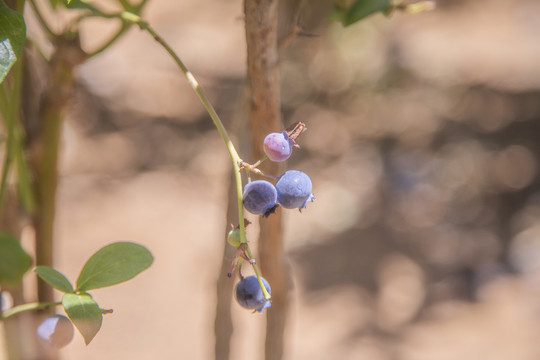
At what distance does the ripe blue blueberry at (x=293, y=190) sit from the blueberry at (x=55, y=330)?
0.27m

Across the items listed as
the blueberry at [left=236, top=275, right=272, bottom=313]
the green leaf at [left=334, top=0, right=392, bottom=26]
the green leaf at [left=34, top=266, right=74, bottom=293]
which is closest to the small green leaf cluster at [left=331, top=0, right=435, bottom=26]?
the green leaf at [left=334, top=0, right=392, bottom=26]

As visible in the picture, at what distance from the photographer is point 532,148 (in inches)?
106

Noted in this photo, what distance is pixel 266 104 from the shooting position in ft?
2.04

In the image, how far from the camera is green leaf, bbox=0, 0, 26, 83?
461 millimetres

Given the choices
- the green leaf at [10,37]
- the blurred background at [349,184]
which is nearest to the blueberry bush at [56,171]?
the green leaf at [10,37]

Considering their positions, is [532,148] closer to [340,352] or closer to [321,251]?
[321,251]

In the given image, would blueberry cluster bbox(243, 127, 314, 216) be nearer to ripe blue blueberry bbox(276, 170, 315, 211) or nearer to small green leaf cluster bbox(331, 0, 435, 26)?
ripe blue blueberry bbox(276, 170, 315, 211)

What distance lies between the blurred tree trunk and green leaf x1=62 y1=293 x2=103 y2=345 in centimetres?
21

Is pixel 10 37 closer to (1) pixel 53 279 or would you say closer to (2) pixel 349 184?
(1) pixel 53 279

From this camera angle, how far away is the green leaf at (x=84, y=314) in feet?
1.55

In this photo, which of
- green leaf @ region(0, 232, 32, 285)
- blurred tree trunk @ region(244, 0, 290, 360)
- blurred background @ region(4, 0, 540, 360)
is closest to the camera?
blurred tree trunk @ region(244, 0, 290, 360)

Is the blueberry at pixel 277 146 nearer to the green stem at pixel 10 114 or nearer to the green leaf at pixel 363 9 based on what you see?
the green leaf at pixel 363 9

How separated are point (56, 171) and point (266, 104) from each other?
0.34m

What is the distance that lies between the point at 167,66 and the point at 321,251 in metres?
1.46
